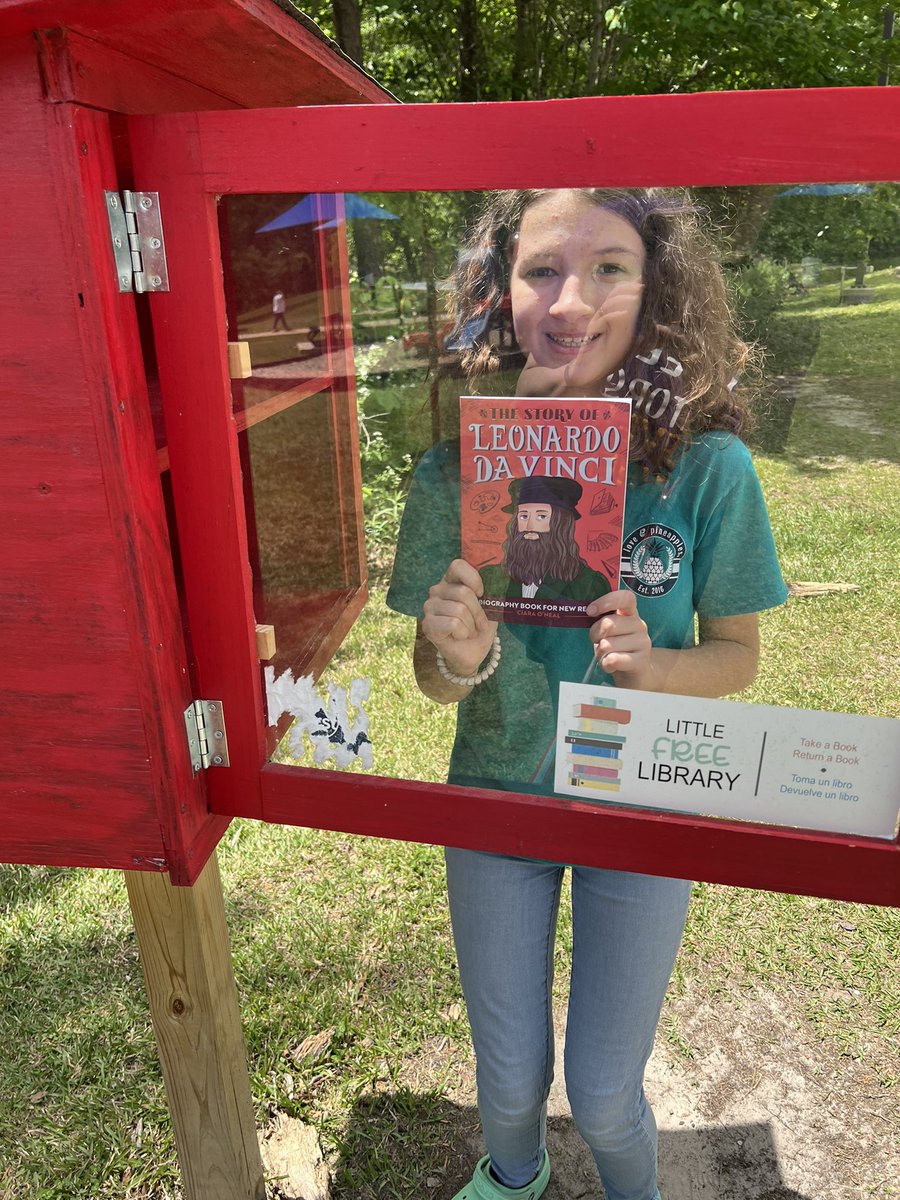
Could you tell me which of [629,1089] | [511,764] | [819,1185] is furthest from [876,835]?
[819,1185]

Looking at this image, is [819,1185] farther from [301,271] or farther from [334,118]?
[334,118]

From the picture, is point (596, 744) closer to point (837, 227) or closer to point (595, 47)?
point (837, 227)

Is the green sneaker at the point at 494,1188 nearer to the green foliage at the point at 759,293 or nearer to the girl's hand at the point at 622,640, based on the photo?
the girl's hand at the point at 622,640

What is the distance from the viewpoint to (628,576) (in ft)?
3.76

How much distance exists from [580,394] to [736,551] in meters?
0.28

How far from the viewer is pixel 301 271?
135 cm

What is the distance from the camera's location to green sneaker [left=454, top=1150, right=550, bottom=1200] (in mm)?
1896

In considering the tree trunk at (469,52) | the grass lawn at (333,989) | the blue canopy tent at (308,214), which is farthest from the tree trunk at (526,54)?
the blue canopy tent at (308,214)

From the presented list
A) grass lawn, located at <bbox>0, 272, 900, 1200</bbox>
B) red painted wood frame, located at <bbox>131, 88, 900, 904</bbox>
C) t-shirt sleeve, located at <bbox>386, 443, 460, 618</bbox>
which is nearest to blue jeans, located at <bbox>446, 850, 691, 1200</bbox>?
red painted wood frame, located at <bbox>131, 88, 900, 904</bbox>

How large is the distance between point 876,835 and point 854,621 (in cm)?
29

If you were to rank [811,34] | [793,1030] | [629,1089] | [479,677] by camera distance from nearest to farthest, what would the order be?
[479,677] → [629,1089] → [793,1030] → [811,34]

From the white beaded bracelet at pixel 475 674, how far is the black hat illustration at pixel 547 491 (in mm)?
215

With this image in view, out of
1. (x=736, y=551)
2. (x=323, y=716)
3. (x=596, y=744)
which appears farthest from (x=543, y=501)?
(x=323, y=716)

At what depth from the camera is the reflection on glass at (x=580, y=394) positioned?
3.27 ft
